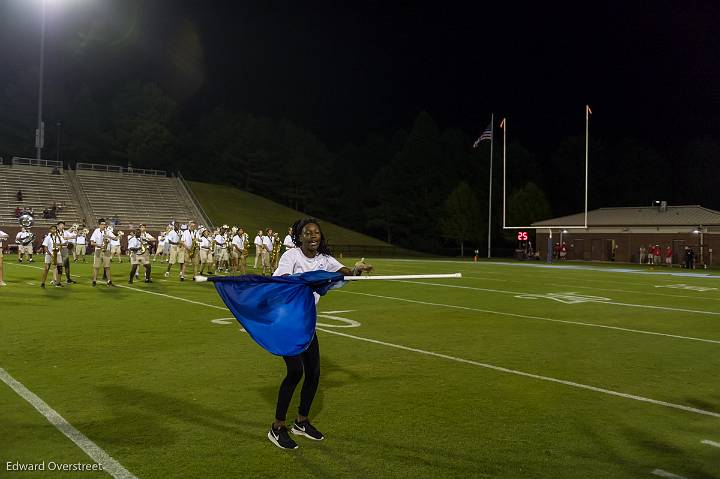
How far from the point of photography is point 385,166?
75.7 m

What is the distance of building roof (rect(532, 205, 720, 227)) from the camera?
141ft

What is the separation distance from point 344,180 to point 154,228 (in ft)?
122

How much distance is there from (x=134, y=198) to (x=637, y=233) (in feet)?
128

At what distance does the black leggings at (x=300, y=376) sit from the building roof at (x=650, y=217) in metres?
42.8

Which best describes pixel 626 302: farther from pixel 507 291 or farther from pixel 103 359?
pixel 103 359

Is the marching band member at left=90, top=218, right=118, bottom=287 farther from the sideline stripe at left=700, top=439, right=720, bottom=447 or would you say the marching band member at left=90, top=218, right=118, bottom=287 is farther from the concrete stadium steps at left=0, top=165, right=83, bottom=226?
the concrete stadium steps at left=0, top=165, right=83, bottom=226

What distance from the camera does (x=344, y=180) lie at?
82562 millimetres

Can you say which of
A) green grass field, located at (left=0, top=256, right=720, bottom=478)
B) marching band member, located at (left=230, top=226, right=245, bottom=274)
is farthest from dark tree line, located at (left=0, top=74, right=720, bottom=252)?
green grass field, located at (left=0, top=256, right=720, bottom=478)

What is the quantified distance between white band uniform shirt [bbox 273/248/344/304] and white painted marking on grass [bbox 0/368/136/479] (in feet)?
5.94

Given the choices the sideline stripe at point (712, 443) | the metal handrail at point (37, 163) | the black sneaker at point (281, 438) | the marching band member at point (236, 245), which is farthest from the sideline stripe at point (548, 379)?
the metal handrail at point (37, 163)

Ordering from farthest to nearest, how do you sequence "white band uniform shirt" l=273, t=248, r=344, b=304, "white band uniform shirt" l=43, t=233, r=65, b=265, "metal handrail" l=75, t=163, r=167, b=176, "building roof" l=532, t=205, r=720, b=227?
1. "metal handrail" l=75, t=163, r=167, b=176
2. "building roof" l=532, t=205, r=720, b=227
3. "white band uniform shirt" l=43, t=233, r=65, b=265
4. "white band uniform shirt" l=273, t=248, r=344, b=304

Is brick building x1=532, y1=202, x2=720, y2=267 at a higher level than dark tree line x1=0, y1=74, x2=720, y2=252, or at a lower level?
lower

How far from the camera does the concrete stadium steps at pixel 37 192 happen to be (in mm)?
45062

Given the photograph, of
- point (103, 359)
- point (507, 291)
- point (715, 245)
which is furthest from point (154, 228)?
point (103, 359)
